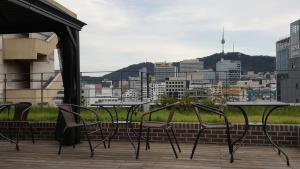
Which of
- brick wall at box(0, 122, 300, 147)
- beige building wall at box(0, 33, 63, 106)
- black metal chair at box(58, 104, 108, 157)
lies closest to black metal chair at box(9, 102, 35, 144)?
brick wall at box(0, 122, 300, 147)

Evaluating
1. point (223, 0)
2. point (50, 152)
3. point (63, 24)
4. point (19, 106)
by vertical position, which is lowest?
point (50, 152)

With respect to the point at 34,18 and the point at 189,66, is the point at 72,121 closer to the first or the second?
the point at 34,18

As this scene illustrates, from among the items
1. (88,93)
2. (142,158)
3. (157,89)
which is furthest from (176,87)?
(142,158)

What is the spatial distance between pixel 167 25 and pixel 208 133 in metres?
13.6

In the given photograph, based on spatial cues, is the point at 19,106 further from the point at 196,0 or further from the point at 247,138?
the point at 196,0

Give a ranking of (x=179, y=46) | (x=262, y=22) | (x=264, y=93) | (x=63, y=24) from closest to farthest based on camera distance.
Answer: (x=63, y=24) → (x=264, y=93) → (x=262, y=22) → (x=179, y=46)

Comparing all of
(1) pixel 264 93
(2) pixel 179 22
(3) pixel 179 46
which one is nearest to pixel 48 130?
(1) pixel 264 93

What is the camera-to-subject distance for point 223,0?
11516mm

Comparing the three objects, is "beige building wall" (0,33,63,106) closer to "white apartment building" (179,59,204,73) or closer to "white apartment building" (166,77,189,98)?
"white apartment building" (179,59,204,73)

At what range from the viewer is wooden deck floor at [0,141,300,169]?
4.95 meters

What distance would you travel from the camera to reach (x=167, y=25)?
19.7m

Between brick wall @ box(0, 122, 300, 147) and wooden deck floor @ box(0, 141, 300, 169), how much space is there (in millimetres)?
188

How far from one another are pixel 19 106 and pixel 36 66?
63.7 ft

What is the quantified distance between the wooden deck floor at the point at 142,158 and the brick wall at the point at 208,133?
188 millimetres
